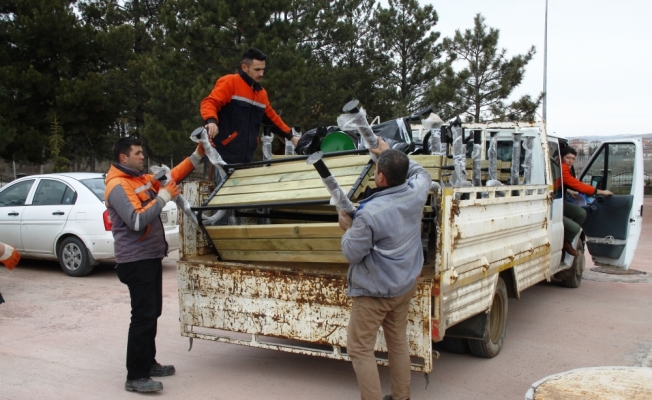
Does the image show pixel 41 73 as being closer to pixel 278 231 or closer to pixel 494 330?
pixel 278 231

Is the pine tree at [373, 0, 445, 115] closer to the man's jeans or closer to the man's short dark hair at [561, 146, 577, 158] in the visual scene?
the man's short dark hair at [561, 146, 577, 158]

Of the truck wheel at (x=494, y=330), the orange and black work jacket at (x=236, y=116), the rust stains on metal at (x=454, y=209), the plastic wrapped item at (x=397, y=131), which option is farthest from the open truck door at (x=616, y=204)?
the orange and black work jacket at (x=236, y=116)

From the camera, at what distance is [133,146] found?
4.68 m

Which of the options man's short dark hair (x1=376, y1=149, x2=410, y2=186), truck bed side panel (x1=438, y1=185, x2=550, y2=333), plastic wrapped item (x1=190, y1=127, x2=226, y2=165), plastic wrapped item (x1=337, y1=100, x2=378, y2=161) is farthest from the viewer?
plastic wrapped item (x1=190, y1=127, x2=226, y2=165)

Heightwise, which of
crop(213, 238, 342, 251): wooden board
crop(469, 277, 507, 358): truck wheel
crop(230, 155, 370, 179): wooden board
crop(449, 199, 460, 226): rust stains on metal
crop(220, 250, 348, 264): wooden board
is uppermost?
crop(230, 155, 370, 179): wooden board

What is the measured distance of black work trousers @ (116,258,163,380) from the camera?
4.53m

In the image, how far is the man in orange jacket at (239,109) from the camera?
18.1ft

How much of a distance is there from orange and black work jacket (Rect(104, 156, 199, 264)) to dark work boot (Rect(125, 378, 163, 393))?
35.1 inches

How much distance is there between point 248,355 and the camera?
18.3 ft

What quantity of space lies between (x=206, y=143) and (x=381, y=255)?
1.91 m

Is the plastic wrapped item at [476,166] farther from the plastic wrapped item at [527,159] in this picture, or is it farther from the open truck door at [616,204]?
the open truck door at [616,204]

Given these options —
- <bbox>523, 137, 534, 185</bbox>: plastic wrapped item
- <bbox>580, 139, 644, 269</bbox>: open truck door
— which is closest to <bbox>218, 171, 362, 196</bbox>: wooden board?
<bbox>523, 137, 534, 185</bbox>: plastic wrapped item

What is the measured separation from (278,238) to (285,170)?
0.60 m

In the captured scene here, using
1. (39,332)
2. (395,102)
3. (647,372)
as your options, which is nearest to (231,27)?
(395,102)
